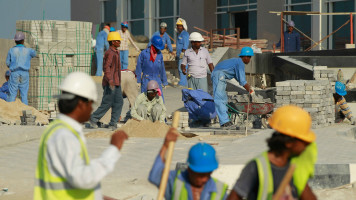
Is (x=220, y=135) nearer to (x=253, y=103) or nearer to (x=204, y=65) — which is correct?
(x=253, y=103)

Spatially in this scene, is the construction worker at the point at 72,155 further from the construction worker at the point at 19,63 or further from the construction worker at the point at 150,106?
the construction worker at the point at 19,63

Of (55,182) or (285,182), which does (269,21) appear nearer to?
(55,182)

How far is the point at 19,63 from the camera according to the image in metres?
16.3

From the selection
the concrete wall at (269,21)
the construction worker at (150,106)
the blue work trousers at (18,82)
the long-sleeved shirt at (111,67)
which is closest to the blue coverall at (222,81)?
the construction worker at (150,106)

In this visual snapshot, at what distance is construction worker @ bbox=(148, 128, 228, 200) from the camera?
442 cm

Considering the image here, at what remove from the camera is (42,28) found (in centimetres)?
1945

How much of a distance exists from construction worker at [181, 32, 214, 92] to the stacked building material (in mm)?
5192

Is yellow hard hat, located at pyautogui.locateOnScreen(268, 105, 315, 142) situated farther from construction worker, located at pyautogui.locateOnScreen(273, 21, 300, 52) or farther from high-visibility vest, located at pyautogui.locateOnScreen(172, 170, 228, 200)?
construction worker, located at pyautogui.locateOnScreen(273, 21, 300, 52)

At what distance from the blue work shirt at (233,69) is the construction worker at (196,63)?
2.50ft

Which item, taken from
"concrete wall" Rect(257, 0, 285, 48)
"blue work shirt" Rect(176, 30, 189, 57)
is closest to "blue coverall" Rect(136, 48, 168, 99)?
"blue work shirt" Rect(176, 30, 189, 57)

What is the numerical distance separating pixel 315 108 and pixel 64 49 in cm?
825

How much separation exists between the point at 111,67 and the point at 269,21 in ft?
48.6

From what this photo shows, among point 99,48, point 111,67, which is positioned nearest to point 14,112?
point 111,67

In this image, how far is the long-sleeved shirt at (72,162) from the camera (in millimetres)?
3863
